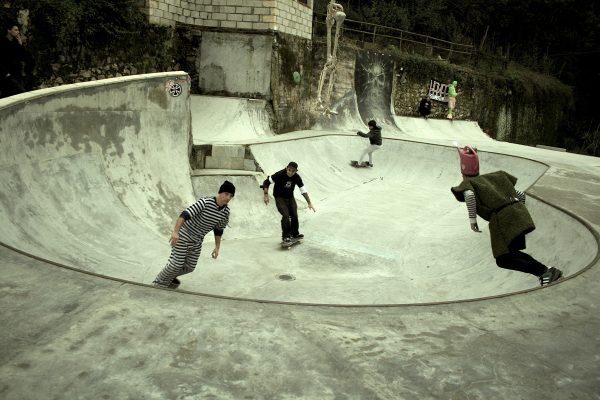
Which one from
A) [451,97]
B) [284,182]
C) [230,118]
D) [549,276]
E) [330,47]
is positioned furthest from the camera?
[451,97]

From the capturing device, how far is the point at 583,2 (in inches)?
1332

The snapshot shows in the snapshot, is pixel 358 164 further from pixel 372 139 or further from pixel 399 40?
pixel 399 40

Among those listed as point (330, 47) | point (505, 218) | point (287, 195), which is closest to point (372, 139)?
point (330, 47)

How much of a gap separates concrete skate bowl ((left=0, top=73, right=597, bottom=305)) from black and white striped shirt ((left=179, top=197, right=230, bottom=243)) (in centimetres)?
96

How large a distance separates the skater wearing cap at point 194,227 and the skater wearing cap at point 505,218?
8.08ft

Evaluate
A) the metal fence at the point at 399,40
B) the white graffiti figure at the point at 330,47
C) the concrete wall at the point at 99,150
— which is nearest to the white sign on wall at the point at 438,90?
the metal fence at the point at 399,40

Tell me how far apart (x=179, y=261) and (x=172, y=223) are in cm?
338

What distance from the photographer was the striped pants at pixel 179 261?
5316mm

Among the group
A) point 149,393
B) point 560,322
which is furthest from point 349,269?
point 149,393

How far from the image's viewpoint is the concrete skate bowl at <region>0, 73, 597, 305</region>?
20.5ft

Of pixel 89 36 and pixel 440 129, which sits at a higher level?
Answer: pixel 89 36

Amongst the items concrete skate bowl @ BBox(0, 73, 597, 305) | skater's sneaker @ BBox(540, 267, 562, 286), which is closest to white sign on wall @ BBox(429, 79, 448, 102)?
concrete skate bowl @ BBox(0, 73, 597, 305)

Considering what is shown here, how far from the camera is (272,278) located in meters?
7.29

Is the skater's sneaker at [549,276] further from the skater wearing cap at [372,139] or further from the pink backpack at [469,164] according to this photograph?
the skater wearing cap at [372,139]
